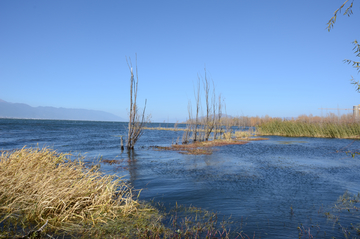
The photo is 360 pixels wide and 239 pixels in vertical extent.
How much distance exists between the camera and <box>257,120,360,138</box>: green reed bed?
970 inches

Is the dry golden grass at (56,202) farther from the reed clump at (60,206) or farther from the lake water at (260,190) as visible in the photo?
the lake water at (260,190)

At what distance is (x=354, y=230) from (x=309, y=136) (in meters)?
27.8

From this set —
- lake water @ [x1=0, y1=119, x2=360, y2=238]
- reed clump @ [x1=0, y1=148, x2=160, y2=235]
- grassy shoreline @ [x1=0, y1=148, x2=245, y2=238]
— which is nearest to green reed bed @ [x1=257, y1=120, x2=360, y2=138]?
lake water @ [x1=0, y1=119, x2=360, y2=238]

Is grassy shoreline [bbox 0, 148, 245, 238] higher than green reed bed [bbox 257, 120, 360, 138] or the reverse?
the reverse

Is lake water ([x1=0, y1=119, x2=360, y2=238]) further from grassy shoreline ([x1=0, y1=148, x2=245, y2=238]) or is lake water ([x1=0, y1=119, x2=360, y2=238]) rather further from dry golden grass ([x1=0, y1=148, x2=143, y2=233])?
dry golden grass ([x1=0, y1=148, x2=143, y2=233])

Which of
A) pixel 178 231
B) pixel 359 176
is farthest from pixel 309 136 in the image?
pixel 178 231

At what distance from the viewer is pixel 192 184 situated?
22.8 feet

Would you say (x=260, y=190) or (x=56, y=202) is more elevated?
(x=56, y=202)

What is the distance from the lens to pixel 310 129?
1107 inches

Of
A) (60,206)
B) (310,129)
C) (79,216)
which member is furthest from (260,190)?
(310,129)

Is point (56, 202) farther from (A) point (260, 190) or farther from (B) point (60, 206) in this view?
(A) point (260, 190)

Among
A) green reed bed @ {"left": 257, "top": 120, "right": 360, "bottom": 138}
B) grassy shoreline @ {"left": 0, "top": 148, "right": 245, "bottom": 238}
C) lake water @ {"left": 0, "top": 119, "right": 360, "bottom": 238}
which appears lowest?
lake water @ {"left": 0, "top": 119, "right": 360, "bottom": 238}

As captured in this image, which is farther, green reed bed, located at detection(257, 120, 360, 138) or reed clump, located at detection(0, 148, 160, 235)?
green reed bed, located at detection(257, 120, 360, 138)

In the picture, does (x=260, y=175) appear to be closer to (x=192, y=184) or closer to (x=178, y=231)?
(x=192, y=184)
